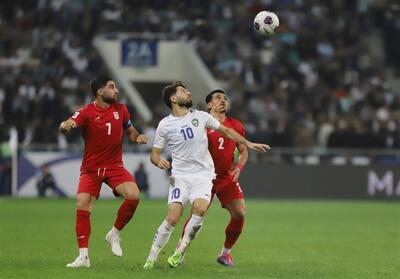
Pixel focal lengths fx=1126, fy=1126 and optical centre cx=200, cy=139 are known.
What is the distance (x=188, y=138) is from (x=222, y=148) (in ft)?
4.06

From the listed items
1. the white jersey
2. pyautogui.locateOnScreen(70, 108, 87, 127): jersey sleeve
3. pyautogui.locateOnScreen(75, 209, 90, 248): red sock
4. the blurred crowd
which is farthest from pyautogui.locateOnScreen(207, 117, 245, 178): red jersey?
the blurred crowd

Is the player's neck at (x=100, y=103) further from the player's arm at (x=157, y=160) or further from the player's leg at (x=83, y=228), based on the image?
the player's leg at (x=83, y=228)

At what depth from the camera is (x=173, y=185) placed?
13828 millimetres

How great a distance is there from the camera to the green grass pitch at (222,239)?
13570 mm

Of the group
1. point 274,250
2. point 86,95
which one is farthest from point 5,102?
point 274,250

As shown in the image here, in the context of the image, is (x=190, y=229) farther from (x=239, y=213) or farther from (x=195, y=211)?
(x=239, y=213)

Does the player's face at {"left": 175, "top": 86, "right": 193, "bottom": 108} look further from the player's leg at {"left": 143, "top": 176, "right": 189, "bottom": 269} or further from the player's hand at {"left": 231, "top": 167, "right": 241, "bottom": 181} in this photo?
the player's hand at {"left": 231, "top": 167, "right": 241, "bottom": 181}

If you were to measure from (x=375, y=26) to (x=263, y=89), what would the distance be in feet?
20.4

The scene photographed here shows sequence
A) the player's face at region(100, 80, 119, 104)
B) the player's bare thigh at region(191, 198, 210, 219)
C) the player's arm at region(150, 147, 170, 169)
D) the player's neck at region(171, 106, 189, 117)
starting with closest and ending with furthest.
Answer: the player's arm at region(150, 147, 170, 169)
the player's bare thigh at region(191, 198, 210, 219)
the player's neck at region(171, 106, 189, 117)
the player's face at region(100, 80, 119, 104)

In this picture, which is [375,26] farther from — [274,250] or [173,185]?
[173,185]

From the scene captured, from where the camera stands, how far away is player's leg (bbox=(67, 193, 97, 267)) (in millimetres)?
13703

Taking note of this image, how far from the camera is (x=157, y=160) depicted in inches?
538

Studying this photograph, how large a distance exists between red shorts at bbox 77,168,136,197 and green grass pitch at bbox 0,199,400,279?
0.97 metres

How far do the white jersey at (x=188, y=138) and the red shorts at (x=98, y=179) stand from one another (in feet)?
2.46
